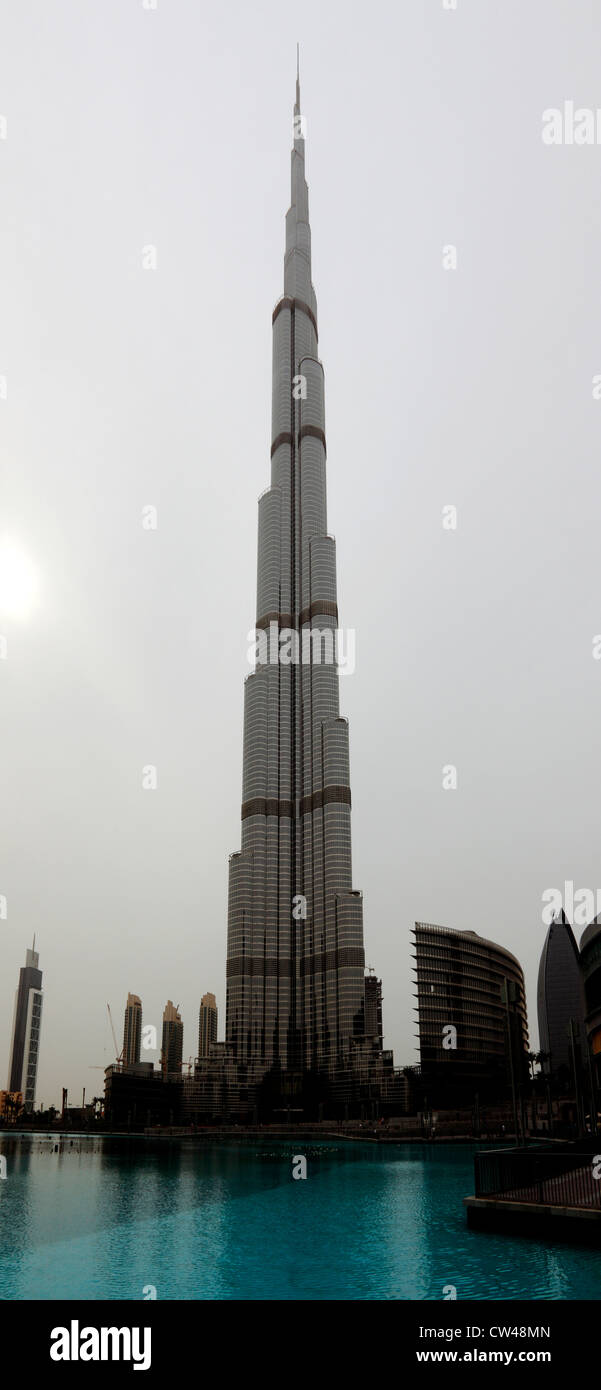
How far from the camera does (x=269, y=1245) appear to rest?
4200cm

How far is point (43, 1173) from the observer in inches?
4220

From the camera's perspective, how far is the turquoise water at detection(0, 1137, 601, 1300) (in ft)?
98.7

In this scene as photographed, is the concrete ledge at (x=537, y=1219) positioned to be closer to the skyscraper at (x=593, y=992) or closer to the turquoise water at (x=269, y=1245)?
the turquoise water at (x=269, y=1245)

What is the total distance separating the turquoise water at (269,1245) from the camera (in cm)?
3009

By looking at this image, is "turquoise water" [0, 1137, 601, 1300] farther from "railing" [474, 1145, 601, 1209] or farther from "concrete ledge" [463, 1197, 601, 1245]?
"railing" [474, 1145, 601, 1209]

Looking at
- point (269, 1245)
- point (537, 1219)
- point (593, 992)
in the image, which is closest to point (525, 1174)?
point (537, 1219)

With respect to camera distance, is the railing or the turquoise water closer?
the turquoise water

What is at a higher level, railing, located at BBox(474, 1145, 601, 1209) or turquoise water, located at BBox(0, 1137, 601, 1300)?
railing, located at BBox(474, 1145, 601, 1209)

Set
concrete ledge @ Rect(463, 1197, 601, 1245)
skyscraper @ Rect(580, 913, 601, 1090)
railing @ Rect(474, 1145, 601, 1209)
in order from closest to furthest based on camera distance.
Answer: concrete ledge @ Rect(463, 1197, 601, 1245) → railing @ Rect(474, 1145, 601, 1209) → skyscraper @ Rect(580, 913, 601, 1090)

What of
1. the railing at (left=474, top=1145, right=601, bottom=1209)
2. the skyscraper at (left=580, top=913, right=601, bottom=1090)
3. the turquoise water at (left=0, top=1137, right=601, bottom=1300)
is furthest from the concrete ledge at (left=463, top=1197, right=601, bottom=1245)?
the skyscraper at (left=580, top=913, right=601, bottom=1090)

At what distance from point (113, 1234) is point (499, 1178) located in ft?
71.5

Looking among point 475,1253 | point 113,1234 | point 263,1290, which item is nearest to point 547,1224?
point 475,1253

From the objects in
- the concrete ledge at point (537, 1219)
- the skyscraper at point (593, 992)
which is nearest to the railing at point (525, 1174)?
the concrete ledge at point (537, 1219)
